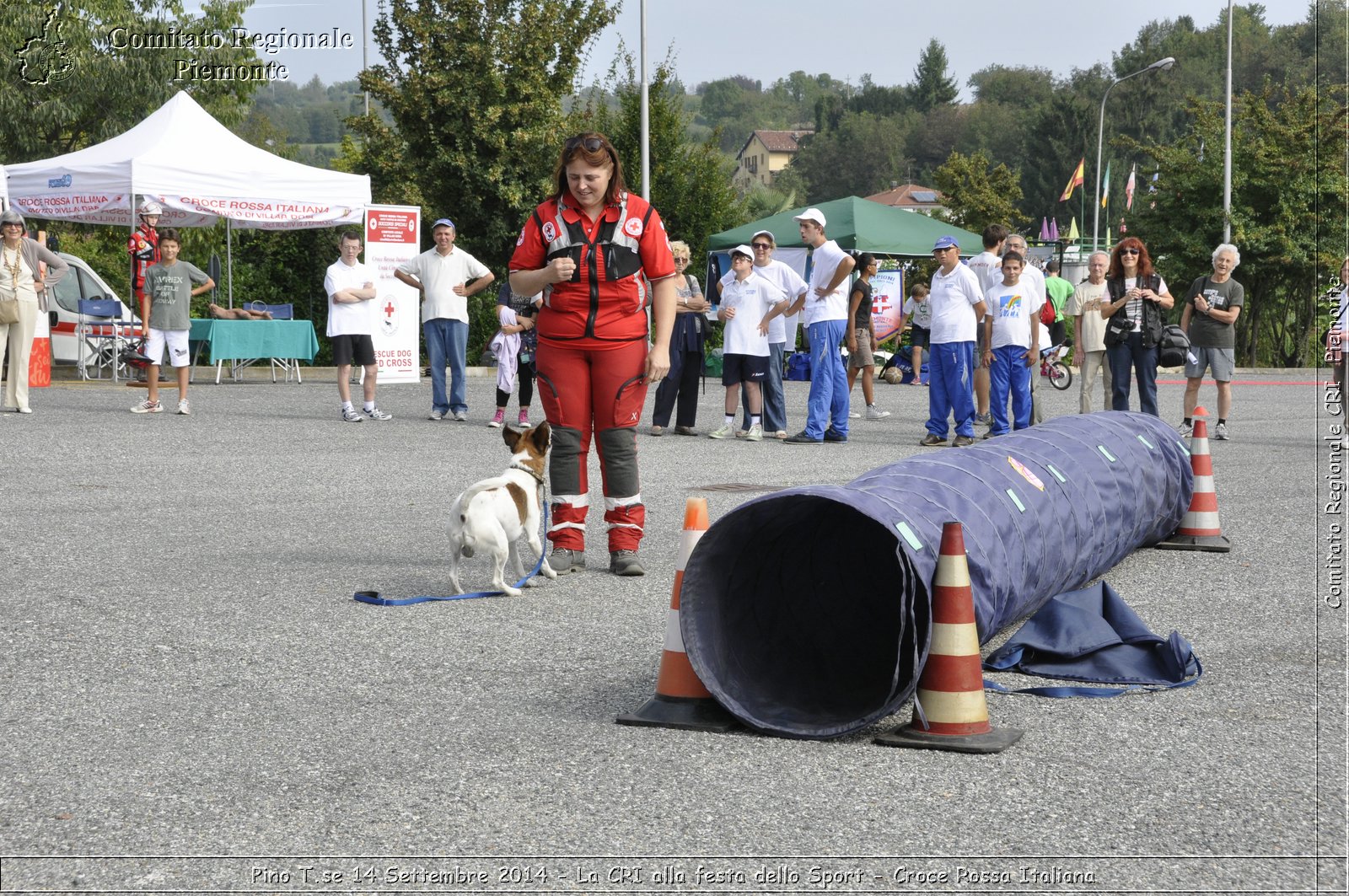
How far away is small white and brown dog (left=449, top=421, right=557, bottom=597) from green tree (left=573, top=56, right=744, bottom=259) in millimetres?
26250

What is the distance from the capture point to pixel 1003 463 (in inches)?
234

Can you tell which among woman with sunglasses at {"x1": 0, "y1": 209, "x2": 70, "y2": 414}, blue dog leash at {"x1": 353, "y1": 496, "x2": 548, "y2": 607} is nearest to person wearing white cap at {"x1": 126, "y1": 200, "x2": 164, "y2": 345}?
woman with sunglasses at {"x1": 0, "y1": 209, "x2": 70, "y2": 414}

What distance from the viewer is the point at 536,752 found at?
Answer: 4.27 meters

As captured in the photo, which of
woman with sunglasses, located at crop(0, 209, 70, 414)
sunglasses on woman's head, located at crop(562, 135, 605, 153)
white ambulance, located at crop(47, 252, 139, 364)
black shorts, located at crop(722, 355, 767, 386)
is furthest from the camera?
white ambulance, located at crop(47, 252, 139, 364)

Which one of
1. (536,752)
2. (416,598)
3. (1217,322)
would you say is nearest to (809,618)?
(536,752)

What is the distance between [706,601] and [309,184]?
16.9 metres

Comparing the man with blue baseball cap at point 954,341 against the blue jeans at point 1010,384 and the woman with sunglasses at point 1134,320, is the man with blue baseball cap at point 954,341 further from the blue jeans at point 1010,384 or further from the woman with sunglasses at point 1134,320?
the woman with sunglasses at point 1134,320

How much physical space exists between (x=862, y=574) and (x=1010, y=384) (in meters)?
8.59

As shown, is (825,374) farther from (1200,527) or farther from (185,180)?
(185,180)

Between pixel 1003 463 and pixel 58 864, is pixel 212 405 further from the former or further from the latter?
pixel 58 864

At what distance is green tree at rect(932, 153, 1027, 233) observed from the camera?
2085 inches

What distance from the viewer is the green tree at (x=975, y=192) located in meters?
53.0

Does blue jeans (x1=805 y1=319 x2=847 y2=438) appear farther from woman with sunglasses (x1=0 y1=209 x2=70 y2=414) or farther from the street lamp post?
the street lamp post

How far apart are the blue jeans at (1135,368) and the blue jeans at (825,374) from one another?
2511 millimetres
